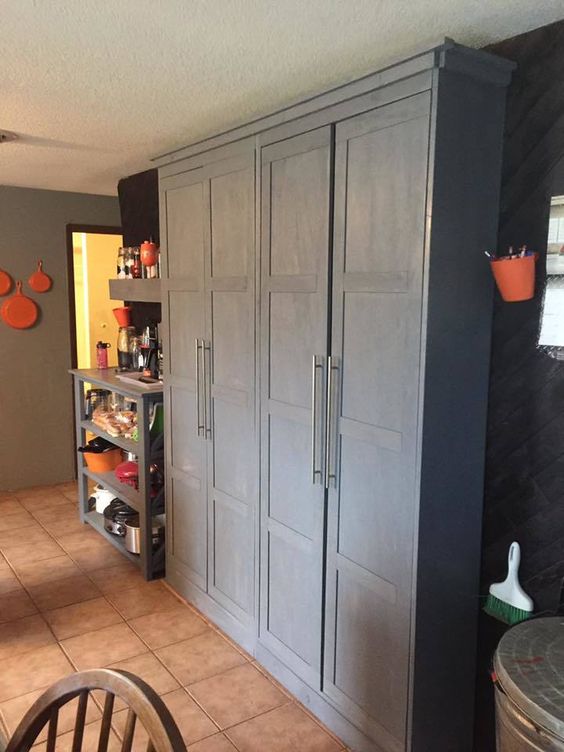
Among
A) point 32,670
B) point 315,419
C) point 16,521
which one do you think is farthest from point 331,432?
point 16,521

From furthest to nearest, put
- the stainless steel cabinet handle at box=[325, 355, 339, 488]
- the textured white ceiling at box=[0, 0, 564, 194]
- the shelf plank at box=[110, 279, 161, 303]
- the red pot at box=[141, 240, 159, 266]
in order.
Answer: the red pot at box=[141, 240, 159, 266] → the shelf plank at box=[110, 279, 161, 303] → the stainless steel cabinet handle at box=[325, 355, 339, 488] → the textured white ceiling at box=[0, 0, 564, 194]

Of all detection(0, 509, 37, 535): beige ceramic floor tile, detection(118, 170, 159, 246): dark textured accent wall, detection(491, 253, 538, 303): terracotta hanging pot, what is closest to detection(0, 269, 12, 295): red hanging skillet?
detection(118, 170, 159, 246): dark textured accent wall

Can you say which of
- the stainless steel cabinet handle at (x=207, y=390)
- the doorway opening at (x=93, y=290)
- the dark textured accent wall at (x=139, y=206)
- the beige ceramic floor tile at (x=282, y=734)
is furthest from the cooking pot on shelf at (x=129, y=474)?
the doorway opening at (x=93, y=290)

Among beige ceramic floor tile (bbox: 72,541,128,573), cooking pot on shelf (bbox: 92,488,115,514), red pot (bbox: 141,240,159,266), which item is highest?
red pot (bbox: 141,240,159,266)

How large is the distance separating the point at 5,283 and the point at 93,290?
5.90 feet

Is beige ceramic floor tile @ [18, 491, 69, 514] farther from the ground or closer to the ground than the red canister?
closer to the ground

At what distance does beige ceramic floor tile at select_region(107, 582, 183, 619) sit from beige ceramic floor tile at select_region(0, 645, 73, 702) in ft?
1.34

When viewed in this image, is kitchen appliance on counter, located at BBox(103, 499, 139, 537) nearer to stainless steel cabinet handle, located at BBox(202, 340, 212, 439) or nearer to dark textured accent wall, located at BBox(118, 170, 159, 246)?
stainless steel cabinet handle, located at BBox(202, 340, 212, 439)

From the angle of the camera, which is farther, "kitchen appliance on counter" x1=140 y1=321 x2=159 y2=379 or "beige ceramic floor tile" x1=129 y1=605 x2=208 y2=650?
"kitchen appliance on counter" x1=140 y1=321 x2=159 y2=379

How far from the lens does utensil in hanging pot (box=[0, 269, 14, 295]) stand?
14.8 ft

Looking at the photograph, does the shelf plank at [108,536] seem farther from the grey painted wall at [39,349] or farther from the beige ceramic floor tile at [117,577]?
the grey painted wall at [39,349]

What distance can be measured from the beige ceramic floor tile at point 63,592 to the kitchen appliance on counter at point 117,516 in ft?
1.12

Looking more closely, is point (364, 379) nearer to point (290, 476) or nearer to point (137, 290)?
point (290, 476)

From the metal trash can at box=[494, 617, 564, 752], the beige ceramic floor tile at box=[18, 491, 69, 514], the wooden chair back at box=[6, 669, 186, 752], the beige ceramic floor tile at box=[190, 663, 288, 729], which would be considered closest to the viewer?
the wooden chair back at box=[6, 669, 186, 752]
